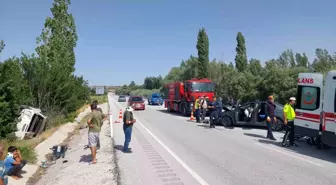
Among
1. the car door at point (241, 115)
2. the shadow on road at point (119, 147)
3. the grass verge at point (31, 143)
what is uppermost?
the car door at point (241, 115)

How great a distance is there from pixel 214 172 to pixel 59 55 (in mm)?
21072

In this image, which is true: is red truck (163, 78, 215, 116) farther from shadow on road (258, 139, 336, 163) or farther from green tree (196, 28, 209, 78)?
green tree (196, 28, 209, 78)

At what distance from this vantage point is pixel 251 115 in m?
15.1

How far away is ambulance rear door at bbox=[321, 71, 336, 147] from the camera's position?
28.5 feet

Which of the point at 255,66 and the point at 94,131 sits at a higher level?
the point at 255,66

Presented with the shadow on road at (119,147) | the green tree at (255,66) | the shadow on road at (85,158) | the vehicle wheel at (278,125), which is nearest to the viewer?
the shadow on road at (85,158)

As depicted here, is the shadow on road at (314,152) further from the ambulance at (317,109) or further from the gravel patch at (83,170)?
the gravel patch at (83,170)

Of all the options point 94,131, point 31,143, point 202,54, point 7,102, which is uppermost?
point 202,54

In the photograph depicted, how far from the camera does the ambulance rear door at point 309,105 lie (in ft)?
31.9

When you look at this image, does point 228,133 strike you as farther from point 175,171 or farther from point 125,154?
point 175,171

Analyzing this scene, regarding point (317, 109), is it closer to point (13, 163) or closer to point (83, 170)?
point (83, 170)

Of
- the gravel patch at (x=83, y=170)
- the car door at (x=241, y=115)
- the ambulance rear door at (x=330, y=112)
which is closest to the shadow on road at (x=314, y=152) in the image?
the ambulance rear door at (x=330, y=112)

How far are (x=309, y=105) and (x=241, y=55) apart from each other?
4123 cm

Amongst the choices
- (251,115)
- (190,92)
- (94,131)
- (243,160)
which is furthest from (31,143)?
(190,92)
